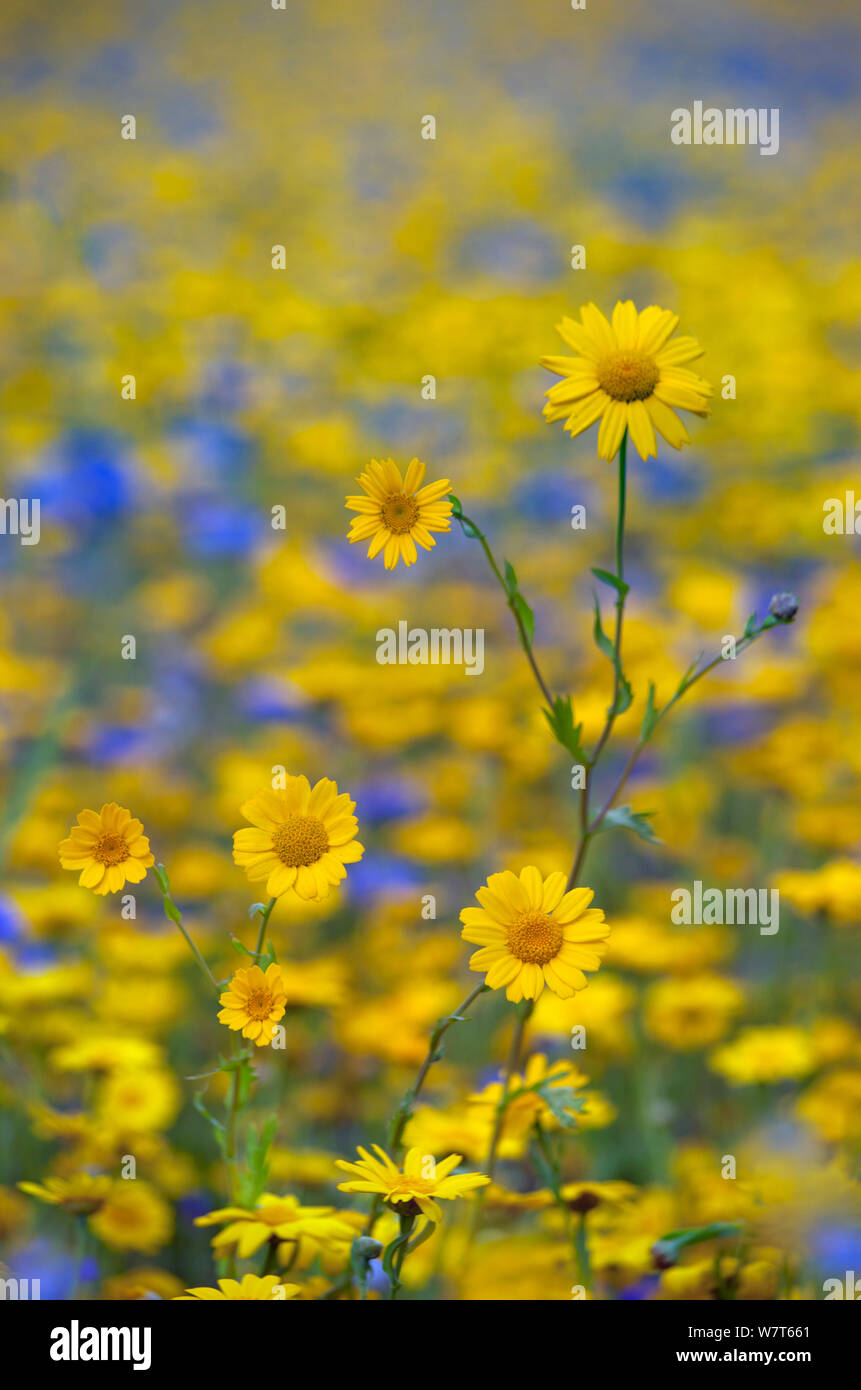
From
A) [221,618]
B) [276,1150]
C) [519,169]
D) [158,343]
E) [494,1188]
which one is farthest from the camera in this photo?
[519,169]

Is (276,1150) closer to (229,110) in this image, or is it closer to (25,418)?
(25,418)

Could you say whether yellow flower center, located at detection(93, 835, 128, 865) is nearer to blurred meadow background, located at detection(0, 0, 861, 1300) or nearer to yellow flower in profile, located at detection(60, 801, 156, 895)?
yellow flower in profile, located at detection(60, 801, 156, 895)

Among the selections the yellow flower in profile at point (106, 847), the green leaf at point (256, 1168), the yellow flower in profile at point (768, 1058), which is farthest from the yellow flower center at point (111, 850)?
the yellow flower in profile at point (768, 1058)

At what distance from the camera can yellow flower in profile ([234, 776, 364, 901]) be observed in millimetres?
396

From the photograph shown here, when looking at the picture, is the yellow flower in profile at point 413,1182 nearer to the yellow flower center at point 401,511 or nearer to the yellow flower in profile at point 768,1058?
the yellow flower center at point 401,511

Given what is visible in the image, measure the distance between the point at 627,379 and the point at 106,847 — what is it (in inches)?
8.7

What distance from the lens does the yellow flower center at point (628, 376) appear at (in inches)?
16.5

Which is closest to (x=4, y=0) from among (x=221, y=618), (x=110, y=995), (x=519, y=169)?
(x=519, y=169)

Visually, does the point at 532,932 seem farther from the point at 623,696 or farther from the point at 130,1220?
the point at 130,1220

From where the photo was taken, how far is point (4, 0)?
5.84ft

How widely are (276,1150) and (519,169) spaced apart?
5.70 feet

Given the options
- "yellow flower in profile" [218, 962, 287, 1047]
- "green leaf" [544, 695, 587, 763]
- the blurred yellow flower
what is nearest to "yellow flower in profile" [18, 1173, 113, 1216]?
"yellow flower in profile" [218, 962, 287, 1047]

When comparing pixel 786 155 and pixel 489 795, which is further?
pixel 786 155

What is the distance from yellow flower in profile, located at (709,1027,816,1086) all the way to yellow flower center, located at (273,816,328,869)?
1.17 feet
